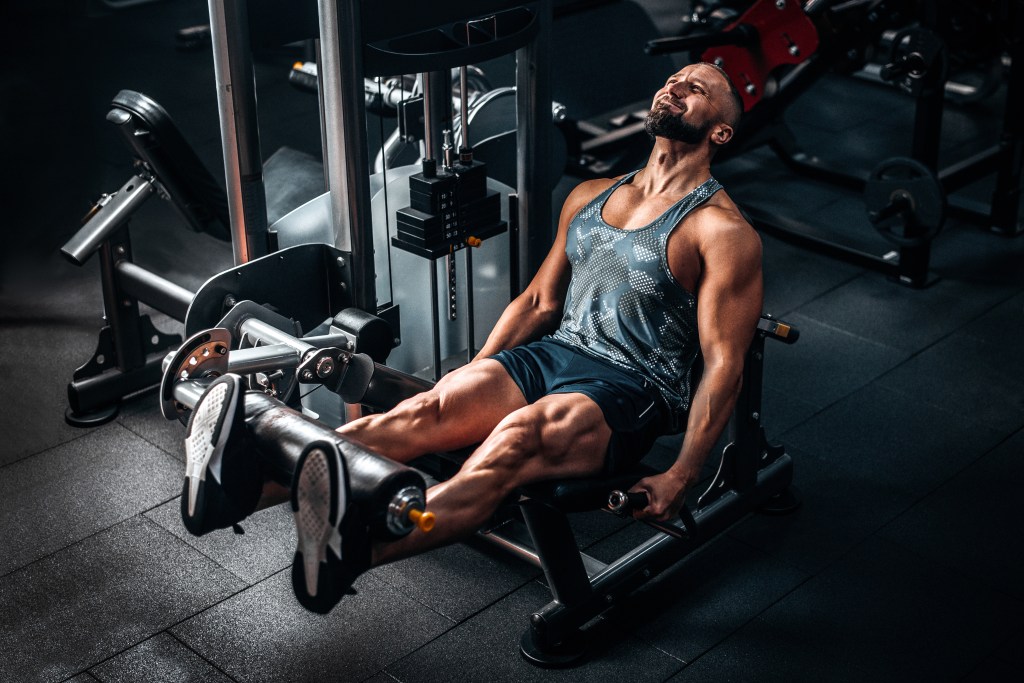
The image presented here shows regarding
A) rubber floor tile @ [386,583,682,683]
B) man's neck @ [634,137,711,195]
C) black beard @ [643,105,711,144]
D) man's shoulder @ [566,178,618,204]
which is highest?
black beard @ [643,105,711,144]

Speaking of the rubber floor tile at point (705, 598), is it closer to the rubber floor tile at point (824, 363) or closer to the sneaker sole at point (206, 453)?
the rubber floor tile at point (824, 363)

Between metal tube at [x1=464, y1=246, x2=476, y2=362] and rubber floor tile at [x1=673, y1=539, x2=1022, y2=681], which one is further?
metal tube at [x1=464, y1=246, x2=476, y2=362]

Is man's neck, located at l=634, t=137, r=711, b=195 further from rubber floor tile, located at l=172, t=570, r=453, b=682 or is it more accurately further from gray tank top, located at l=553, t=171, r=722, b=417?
rubber floor tile, located at l=172, t=570, r=453, b=682

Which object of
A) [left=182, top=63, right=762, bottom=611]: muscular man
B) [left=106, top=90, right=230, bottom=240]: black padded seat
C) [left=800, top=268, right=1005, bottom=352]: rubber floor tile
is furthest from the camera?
[left=800, top=268, right=1005, bottom=352]: rubber floor tile

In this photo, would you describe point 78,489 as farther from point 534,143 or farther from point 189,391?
point 534,143

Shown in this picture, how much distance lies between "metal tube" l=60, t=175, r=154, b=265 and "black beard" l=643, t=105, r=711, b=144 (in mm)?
1472

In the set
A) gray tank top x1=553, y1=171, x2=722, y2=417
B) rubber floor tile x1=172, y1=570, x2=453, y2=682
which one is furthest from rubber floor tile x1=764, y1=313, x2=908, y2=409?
rubber floor tile x1=172, y1=570, x2=453, y2=682

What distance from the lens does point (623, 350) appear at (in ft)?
8.39

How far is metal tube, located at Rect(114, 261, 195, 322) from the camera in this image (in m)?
3.29

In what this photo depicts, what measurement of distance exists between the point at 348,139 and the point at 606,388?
731 millimetres

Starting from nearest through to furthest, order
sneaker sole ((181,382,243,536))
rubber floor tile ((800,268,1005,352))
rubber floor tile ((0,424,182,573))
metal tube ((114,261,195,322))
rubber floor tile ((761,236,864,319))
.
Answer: sneaker sole ((181,382,243,536))
rubber floor tile ((0,424,182,573))
metal tube ((114,261,195,322))
rubber floor tile ((800,268,1005,352))
rubber floor tile ((761,236,864,319))

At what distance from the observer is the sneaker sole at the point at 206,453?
6.70 ft

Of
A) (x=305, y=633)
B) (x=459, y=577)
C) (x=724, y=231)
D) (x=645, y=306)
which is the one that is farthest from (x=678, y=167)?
(x=305, y=633)

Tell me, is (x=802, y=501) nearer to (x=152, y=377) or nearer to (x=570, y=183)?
(x=152, y=377)
